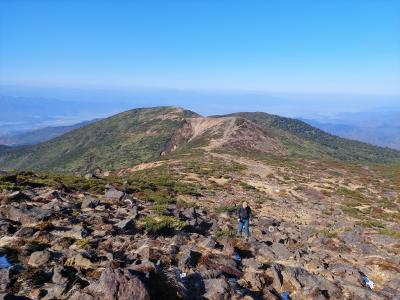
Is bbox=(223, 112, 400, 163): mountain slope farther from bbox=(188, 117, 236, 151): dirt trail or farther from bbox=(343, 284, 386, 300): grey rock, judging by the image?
bbox=(343, 284, 386, 300): grey rock

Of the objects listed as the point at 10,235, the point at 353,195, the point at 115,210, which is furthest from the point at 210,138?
the point at 10,235

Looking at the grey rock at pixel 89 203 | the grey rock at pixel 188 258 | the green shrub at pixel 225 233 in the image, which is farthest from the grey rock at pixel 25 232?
the green shrub at pixel 225 233

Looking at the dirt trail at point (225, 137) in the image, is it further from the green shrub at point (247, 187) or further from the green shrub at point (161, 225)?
the green shrub at point (161, 225)

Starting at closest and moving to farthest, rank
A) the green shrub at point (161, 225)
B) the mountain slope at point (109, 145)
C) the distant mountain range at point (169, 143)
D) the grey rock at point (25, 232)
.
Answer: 1. the grey rock at point (25, 232)
2. the green shrub at point (161, 225)
3. the distant mountain range at point (169, 143)
4. the mountain slope at point (109, 145)

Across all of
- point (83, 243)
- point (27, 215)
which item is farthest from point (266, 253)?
point (27, 215)

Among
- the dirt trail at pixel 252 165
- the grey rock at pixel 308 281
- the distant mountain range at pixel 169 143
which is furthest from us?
the distant mountain range at pixel 169 143

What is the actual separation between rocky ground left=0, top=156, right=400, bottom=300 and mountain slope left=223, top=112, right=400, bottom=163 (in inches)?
3446

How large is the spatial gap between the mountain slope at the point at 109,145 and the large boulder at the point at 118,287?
314 ft

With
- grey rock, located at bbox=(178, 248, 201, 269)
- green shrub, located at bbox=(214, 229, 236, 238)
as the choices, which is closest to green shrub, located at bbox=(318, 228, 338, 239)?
green shrub, located at bbox=(214, 229, 236, 238)

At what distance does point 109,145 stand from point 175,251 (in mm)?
126404

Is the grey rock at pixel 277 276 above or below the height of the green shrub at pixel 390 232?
above

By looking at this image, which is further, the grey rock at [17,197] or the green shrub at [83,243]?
the grey rock at [17,197]

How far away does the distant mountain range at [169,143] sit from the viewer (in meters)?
102

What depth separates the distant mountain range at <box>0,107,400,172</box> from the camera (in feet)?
336
